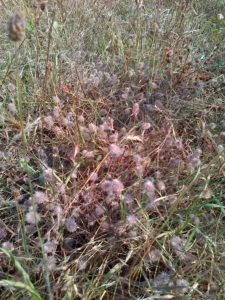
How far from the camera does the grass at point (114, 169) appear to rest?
43.0 inches

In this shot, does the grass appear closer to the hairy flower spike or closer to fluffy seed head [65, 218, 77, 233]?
fluffy seed head [65, 218, 77, 233]

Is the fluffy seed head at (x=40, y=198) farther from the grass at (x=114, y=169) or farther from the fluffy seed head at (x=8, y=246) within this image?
the fluffy seed head at (x=8, y=246)

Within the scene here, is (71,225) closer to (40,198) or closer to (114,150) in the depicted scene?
(40,198)

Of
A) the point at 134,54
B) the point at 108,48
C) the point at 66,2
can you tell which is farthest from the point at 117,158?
the point at 66,2

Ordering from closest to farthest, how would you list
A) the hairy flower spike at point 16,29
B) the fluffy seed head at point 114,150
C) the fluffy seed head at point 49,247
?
the hairy flower spike at point 16,29 < the fluffy seed head at point 49,247 < the fluffy seed head at point 114,150

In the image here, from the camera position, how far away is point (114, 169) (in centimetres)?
136

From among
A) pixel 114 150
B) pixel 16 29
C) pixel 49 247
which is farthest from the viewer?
pixel 114 150

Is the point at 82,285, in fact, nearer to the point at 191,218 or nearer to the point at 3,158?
the point at 191,218

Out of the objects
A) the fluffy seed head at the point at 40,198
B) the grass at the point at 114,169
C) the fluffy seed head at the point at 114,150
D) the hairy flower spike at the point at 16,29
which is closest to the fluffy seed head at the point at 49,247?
the grass at the point at 114,169

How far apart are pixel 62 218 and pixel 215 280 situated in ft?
1.45

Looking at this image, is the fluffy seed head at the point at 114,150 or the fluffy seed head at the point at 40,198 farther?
the fluffy seed head at the point at 114,150

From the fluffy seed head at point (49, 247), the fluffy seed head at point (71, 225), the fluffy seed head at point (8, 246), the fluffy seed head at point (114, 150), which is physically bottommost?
the fluffy seed head at point (8, 246)

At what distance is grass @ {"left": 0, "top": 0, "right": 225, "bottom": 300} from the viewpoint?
1.09m

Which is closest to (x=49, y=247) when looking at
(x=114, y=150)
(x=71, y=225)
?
(x=71, y=225)
